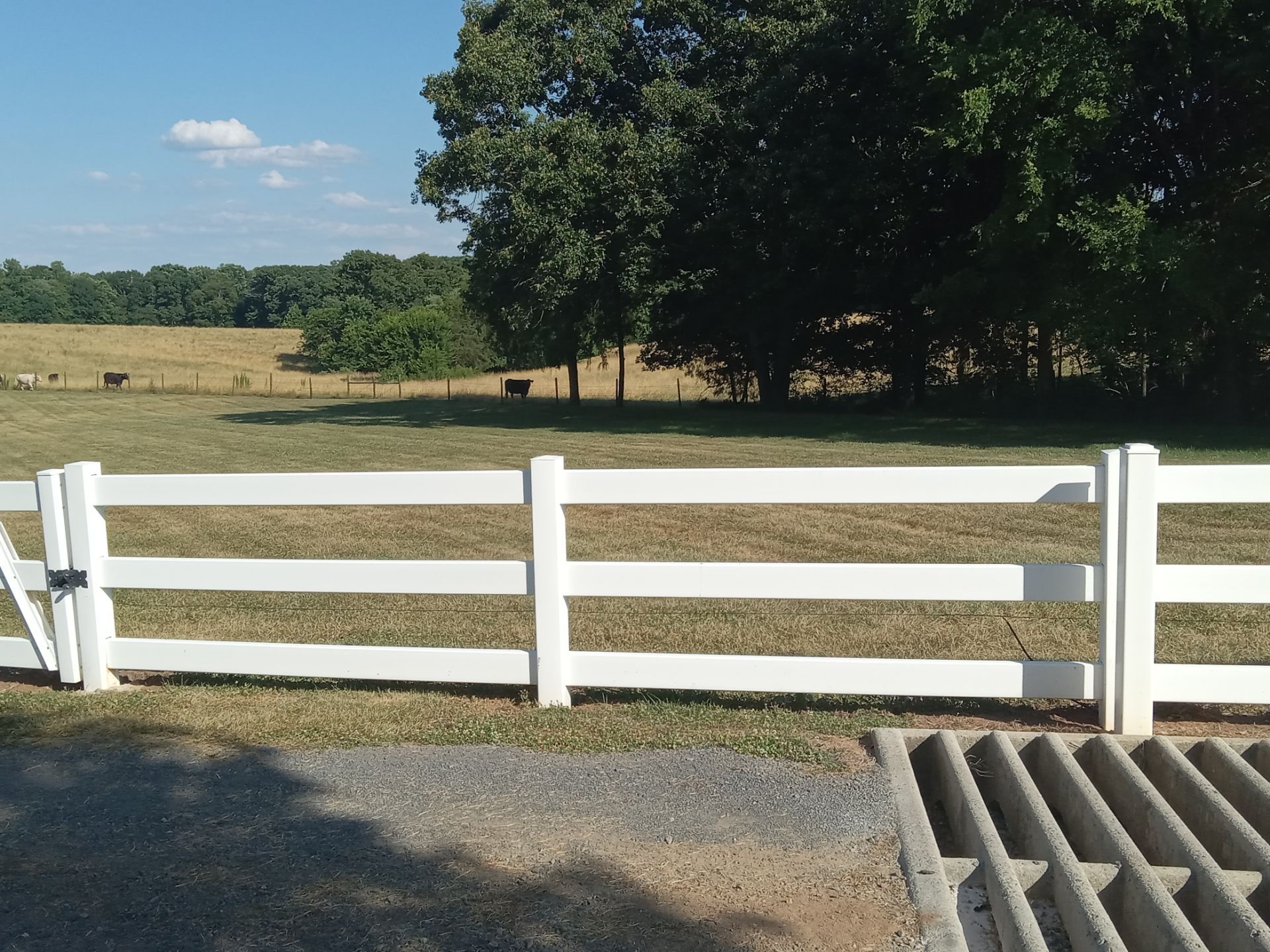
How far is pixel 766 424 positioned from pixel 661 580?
24321 millimetres

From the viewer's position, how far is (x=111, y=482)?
20.3ft

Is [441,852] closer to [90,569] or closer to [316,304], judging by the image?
[90,569]

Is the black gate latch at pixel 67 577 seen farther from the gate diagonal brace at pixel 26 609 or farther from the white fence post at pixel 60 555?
the gate diagonal brace at pixel 26 609

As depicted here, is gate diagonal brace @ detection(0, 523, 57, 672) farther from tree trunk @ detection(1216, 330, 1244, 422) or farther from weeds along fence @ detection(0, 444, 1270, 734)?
tree trunk @ detection(1216, 330, 1244, 422)

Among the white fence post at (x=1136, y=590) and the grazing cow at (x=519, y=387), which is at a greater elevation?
the white fence post at (x=1136, y=590)

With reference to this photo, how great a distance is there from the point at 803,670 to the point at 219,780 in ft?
8.76

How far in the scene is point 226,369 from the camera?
66.0 meters

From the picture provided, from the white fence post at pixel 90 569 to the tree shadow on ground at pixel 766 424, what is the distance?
57.8 feet

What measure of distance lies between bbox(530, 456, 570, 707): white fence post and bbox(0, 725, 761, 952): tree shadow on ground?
1.26 meters

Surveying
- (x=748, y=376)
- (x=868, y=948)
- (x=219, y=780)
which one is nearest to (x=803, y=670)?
(x=868, y=948)

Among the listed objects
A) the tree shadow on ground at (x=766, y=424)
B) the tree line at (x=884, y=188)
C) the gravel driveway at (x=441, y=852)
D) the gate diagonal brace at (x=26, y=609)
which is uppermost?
the tree line at (x=884, y=188)

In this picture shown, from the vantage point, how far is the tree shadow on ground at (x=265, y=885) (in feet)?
11.4

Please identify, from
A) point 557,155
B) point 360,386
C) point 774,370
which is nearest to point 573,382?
point 774,370

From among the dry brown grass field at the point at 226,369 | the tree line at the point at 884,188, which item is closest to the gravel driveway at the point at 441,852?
the tree line at the point at 884,188
